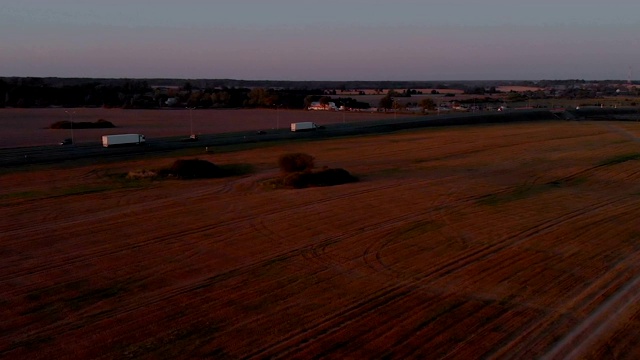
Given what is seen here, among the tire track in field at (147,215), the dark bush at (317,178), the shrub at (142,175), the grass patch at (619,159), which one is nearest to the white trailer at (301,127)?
the shrub at (142,175)

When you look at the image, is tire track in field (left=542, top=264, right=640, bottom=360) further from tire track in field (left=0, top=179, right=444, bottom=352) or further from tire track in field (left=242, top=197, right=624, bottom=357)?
tire track in field (left=0, top=179, right=444, bottom=352)

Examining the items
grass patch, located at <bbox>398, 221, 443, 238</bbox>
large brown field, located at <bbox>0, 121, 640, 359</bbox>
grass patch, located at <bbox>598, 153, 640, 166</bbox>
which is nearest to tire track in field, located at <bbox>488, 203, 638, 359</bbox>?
large brown field, located at <bbox>0, 121, 640, 359</bbox>

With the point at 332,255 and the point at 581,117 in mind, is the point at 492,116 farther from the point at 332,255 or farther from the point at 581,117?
the point at 332,255

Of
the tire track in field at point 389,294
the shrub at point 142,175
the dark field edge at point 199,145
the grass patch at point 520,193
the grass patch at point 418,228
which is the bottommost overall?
the tire track in field at point 389,294

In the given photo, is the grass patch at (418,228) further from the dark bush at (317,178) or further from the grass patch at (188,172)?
the grass patch at (188,172)

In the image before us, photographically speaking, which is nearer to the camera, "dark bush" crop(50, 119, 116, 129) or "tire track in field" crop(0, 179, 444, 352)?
"tire track in field" crop(0, 179, 444, 352)

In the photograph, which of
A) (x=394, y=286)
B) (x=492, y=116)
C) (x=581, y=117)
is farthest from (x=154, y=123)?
(x=394, y=286)
